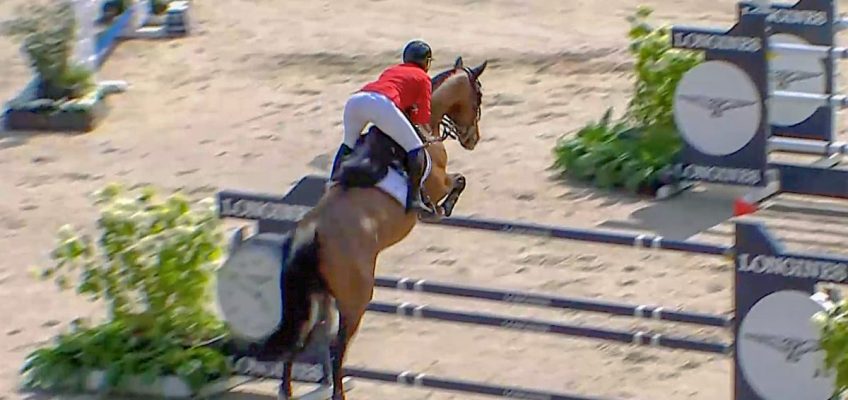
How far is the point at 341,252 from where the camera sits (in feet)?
25.0

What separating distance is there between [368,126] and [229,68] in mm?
6368

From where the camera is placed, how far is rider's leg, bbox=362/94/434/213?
7.75 metres

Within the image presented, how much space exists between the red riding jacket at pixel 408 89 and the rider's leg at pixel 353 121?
7 cm

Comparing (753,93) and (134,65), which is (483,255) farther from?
(134,65)

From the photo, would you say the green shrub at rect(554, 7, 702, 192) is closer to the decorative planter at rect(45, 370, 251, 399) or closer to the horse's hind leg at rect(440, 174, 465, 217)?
the horse's hind leg at rect(440, 174, 465, 217)

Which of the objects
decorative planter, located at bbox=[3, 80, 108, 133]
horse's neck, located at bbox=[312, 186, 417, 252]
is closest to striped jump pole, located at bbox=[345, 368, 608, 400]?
horse's neck, located at bbox=[312, 186, 417, 252]

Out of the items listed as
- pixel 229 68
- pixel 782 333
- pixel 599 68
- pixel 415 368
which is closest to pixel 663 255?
pixel 415 368

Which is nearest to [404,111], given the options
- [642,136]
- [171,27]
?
[642,136]

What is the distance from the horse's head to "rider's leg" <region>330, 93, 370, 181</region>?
1.46 ft

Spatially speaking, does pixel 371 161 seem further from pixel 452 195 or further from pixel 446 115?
pixel 446 115

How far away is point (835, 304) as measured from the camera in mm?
7199

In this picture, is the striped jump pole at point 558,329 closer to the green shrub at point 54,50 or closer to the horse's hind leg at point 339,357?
the horse's hind leg at point 339,357

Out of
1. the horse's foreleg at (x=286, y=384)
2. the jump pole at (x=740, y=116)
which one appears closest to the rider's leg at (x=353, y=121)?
the horse's foreleg at (x=286, y=384)

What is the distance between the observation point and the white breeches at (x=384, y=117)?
7746mm
